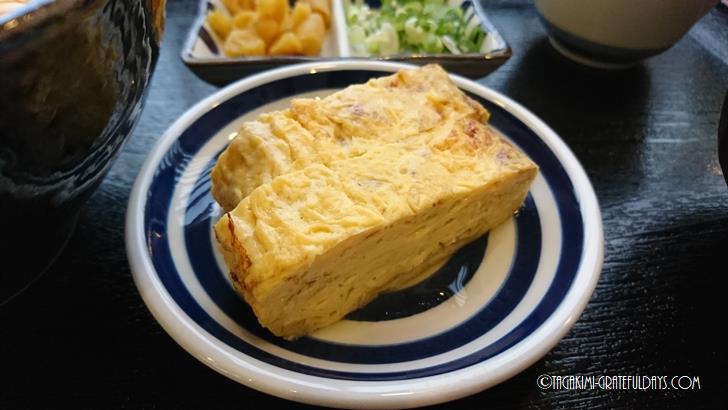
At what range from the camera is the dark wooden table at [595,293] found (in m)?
0.90

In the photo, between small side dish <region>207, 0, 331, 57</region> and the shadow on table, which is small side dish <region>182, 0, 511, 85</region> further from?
the shadow on table

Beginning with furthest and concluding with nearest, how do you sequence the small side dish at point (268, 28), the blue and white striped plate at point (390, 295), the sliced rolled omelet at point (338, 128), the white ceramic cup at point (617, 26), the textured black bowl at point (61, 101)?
1. the small side dish at point (268, 28)
2. the white ceramic cup at point (617, 26)
3. the sliced rolled omelet at point (338, 128)
4. the blue and white striped plate at point (390, 295)
5. the textured black bowl at point (61, 101)

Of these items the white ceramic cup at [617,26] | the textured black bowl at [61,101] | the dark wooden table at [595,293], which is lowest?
the dark wooden table at [595,293]

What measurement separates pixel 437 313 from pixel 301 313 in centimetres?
25

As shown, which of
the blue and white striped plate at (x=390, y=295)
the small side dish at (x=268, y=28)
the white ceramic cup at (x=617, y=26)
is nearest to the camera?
the blue and white striped plate at (x=390, y=295)

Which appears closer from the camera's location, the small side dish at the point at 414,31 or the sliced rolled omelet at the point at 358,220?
the sliced rolled omelet at the point at 358,220

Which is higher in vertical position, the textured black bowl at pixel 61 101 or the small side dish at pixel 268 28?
the textured black bowl at pixel 61 101

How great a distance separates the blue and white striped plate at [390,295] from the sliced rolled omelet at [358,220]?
64 millimetres

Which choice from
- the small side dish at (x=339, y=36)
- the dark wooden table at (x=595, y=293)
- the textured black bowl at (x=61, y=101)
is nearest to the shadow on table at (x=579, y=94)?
the dark wooden table at (x=595, y=293)

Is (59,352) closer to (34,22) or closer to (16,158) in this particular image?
(16,158)

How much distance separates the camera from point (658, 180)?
1.35 m

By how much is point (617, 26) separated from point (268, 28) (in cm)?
99

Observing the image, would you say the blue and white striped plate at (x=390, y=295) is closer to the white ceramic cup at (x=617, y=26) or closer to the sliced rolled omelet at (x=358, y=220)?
the sliced rolled omelet at (x=358, y=220)

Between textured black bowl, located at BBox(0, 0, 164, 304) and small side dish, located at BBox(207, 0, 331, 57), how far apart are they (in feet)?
2.53
